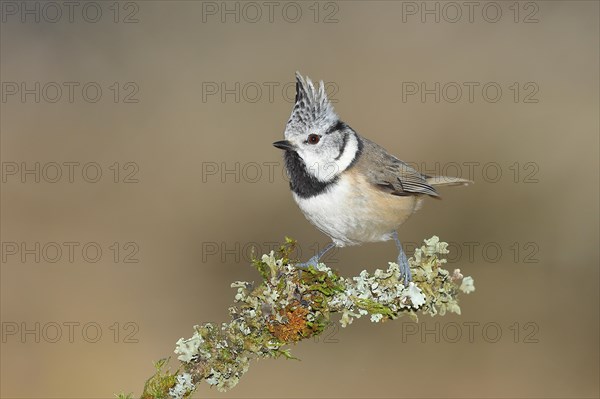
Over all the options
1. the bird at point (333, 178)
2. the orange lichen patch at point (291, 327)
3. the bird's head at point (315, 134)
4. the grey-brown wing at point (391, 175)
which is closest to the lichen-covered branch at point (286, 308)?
the orange lichen patch at point (291, 327)

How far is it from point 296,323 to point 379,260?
3670 millimetres

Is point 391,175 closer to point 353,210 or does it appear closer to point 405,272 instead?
point 353,210

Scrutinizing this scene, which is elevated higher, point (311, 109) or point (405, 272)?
point (311, 109)

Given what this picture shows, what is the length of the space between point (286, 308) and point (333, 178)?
1.28m

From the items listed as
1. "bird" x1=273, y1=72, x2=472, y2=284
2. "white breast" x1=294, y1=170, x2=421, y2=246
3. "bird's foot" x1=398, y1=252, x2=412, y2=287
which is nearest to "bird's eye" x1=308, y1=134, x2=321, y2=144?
"bird" x1=273, y1=72, x2=472, y2=284

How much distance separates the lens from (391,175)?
3621mm

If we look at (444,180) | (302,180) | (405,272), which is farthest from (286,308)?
(444,180)

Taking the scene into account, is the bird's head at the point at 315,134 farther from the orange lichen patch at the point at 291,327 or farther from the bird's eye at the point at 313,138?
the orange lichen patch at the point at 291,327

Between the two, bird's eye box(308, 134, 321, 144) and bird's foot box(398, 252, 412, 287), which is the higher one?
bird's eye box(308, 134, 321, 144)

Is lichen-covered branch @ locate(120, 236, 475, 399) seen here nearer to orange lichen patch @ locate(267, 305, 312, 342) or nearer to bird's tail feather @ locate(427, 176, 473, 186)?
orange lichen patch @ locate(267, 305, 312, 342)

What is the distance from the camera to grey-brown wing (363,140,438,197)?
3.53 meters

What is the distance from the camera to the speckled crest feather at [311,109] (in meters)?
3.19

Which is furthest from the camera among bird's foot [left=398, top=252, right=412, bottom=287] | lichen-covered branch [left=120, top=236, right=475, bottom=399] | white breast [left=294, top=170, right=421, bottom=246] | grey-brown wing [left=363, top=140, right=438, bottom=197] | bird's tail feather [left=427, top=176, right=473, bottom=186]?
bird's tail feather [left=427, top=176, right=473, bottom=186]

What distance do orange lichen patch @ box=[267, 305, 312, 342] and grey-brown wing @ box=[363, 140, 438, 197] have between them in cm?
144
